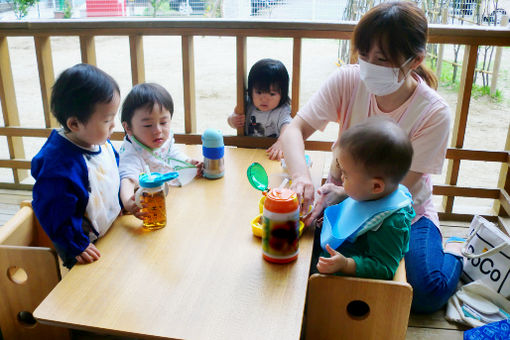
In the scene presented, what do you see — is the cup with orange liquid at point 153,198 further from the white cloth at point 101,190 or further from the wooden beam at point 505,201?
the wooden beam at point 505,201

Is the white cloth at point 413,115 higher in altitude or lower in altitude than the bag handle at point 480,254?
higher

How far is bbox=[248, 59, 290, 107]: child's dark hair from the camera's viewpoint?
7.86 feet

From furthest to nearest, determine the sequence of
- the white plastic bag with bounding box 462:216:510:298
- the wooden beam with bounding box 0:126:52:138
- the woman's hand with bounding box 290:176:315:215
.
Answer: the wooden beam with bounding box 0:126:52:138 < the white plastic bag with bounding box 462:216:510:298 < the woman's hand with bounding box 290:176:315:215

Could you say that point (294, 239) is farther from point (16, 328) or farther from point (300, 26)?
point (300, 26)

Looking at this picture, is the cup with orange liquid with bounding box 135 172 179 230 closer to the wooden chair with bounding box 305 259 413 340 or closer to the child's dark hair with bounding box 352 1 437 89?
the wooden chair with bounding box 305 259 413 340

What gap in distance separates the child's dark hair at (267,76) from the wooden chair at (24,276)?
1.25m

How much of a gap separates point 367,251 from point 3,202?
7.76ft

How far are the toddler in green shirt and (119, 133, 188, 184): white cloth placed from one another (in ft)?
2.80

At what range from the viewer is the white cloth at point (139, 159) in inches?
72.7

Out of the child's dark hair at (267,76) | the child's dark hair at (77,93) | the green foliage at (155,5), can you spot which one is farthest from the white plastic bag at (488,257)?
the green foliage at (155,5)

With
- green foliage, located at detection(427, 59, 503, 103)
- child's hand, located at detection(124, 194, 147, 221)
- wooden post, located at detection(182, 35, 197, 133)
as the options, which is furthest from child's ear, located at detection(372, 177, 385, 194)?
green foliage, located at detection(427, 59, 503, 103)

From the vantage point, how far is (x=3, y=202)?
9.32ft

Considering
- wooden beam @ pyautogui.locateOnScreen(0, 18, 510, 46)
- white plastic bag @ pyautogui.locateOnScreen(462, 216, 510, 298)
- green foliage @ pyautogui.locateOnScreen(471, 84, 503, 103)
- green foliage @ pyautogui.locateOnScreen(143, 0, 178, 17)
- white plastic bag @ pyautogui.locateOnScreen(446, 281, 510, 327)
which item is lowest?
green foliage @ pyautogui.locateOnScreen(471, 84, 503, 103)

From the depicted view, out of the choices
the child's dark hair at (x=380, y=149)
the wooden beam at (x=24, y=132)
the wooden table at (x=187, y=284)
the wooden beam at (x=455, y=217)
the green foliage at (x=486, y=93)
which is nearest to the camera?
the wooden table at (x=187, y=284)
